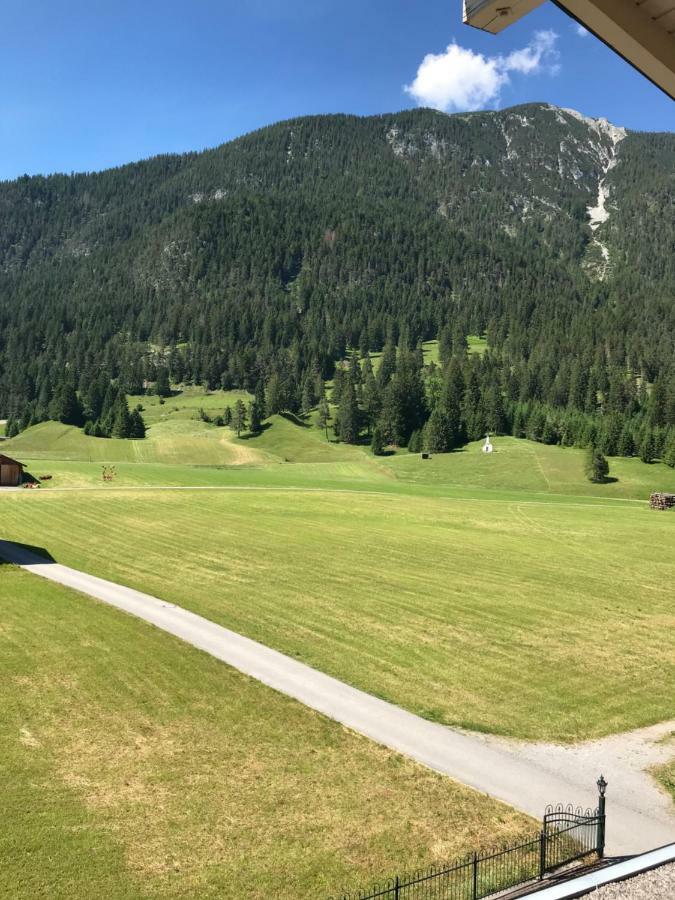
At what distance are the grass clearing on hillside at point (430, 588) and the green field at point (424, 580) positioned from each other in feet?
0.40

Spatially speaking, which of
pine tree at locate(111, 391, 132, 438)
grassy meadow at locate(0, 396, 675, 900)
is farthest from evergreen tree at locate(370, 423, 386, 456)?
grassy meadow at locate(0, 396, 675, 900)

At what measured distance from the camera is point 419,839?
14750 mm

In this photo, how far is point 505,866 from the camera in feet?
45.1

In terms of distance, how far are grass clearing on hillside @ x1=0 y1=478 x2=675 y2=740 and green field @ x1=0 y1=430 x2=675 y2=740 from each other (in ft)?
0.40

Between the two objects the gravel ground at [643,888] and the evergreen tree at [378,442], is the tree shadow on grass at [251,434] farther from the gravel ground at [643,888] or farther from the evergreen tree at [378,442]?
the gravel ground at [643,888]

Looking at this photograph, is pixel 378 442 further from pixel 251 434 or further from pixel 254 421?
pixel 254 421

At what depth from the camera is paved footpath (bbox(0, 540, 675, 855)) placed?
52.2ft

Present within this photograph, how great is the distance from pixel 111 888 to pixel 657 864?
10433 mm

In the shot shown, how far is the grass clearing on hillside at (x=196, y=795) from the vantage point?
13369mm

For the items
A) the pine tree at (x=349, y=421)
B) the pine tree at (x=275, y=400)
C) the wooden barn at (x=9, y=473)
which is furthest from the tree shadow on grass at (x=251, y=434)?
the wooden barn at (x=9, y=473)

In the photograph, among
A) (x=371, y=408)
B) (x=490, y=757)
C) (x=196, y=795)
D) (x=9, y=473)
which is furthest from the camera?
(x=371, y=408)

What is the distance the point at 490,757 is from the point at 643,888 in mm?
8410

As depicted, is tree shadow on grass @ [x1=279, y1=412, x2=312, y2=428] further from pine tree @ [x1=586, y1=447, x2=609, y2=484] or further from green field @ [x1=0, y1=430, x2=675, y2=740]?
green field @ [x1=0, y1=430, x2=675, y2=740]

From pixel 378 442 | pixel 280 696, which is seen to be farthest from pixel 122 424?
pixel 280 696
